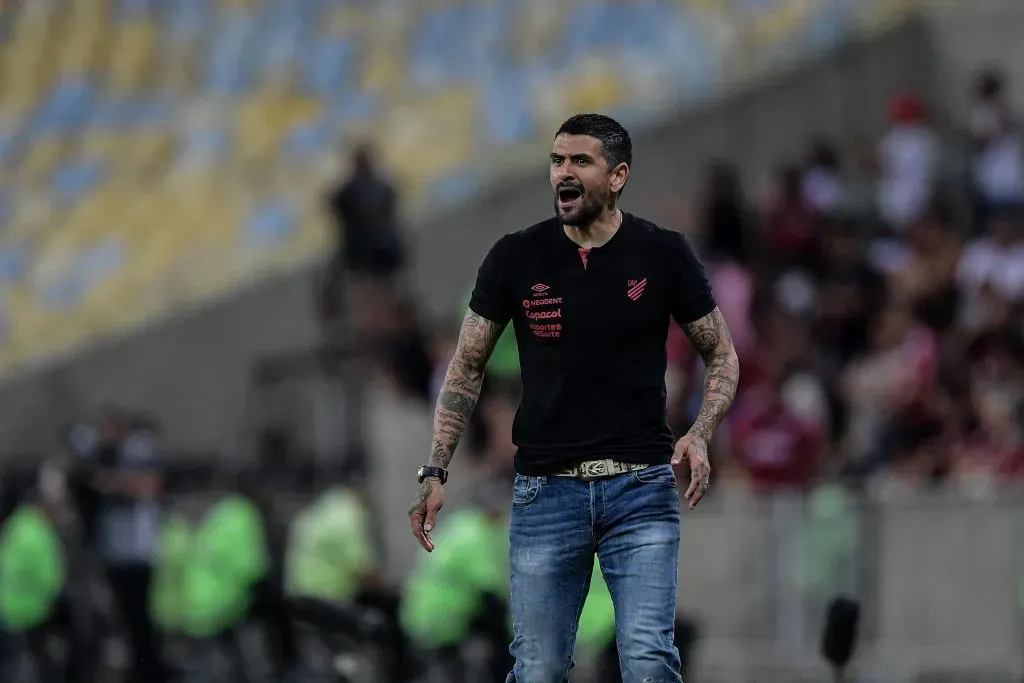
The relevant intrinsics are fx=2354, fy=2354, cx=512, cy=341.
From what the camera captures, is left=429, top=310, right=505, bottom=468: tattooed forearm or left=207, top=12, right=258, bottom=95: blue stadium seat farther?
left=207, top=12, right=258, bottom=95: blue stadium seat

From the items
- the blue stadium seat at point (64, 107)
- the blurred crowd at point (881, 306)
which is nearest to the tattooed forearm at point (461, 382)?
the blurred crowd at point (881, 306)

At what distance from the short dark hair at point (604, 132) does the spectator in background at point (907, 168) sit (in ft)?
39.5

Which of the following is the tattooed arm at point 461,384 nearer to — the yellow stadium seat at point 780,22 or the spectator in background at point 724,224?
the spectator in background at point 724,224

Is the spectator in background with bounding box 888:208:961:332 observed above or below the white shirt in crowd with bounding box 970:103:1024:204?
below

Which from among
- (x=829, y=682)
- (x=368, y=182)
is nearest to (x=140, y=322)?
(x=368, y=182)

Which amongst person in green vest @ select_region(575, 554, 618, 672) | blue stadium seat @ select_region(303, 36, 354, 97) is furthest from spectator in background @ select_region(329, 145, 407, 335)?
blue stadium seat @ select_region(303, 36, 354, 97)

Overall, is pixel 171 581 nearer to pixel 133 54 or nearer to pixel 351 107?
pixel 351 107

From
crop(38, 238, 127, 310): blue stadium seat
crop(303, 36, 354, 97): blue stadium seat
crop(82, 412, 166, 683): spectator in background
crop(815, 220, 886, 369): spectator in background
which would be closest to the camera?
crop(82, 412, 166, 683): spectator in background

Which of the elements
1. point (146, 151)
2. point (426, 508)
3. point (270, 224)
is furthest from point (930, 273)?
point (146, 151)

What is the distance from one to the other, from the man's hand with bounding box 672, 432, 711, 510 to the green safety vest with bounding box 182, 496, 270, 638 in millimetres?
9635

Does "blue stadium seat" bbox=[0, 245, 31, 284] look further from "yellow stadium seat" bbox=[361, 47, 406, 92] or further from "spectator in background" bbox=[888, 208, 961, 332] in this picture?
"spectator in background" bbox=[888, 208, 961, 332]

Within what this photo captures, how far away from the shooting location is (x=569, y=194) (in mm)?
7922

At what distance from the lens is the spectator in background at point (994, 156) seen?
64.1 ft

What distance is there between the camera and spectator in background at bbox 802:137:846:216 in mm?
20062
